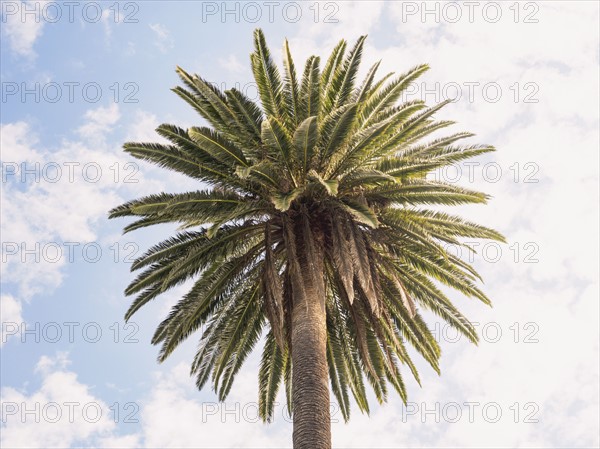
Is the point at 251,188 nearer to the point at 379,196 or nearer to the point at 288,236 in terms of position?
the point at 288,236

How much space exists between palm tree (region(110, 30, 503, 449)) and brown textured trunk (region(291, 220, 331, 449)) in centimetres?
3

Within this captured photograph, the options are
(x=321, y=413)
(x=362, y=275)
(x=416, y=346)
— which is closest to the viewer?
(x=321, y=413)

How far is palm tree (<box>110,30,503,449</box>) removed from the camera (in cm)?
1486

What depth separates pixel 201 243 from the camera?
16391 mm

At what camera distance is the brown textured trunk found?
516 inches

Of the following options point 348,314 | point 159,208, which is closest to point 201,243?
point 159,208

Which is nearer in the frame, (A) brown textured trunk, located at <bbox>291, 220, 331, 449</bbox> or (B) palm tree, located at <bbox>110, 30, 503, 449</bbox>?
(A) brown textured trunk, located at <bbox>291, 220, 331, 449</bbox>

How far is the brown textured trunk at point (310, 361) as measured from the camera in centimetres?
1310

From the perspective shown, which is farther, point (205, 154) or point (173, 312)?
point (173, 312)

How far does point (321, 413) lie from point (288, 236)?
3.80 m

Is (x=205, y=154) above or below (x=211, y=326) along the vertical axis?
above

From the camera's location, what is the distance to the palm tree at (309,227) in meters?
14.9

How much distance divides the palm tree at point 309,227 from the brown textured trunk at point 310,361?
3 centimetres

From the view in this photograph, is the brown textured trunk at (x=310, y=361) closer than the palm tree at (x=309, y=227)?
Yes
